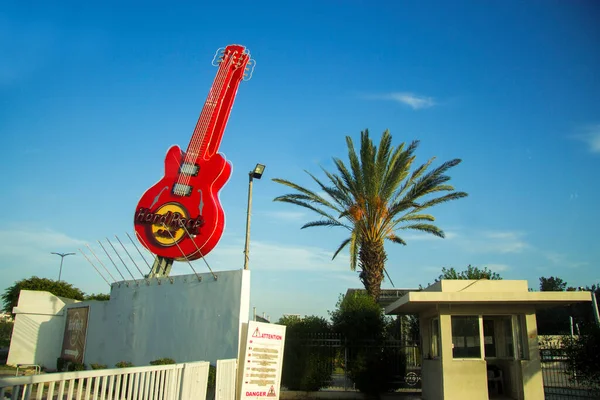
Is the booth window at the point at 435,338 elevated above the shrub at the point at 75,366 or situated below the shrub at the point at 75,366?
above

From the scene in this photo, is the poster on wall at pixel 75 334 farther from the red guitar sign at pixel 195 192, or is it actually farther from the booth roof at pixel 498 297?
the booth roof at pixel 498 297

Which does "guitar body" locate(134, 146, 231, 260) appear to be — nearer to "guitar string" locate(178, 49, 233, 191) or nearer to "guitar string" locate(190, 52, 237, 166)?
"guitar string" locate(178, 49, 233, 191)

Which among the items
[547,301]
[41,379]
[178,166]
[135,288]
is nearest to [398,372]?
[547,301]

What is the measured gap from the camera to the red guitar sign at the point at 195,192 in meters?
19.6

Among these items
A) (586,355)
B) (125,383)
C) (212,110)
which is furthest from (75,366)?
(586,355)

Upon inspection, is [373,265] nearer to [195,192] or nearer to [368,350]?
[368,350]

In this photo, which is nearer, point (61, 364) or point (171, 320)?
point (171, 320)

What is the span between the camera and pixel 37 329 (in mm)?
24781

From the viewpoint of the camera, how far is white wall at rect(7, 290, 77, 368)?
24314 mm

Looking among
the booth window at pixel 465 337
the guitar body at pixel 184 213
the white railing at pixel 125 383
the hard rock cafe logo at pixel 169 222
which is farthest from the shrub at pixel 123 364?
the booth window at pixel 465 337

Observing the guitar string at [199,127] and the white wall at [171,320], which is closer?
the white wall at [171,320]

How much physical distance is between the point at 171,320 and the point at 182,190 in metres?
6.09

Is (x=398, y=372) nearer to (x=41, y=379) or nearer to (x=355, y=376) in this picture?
(x=355, y=376)

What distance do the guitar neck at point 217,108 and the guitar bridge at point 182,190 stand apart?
1.20m
